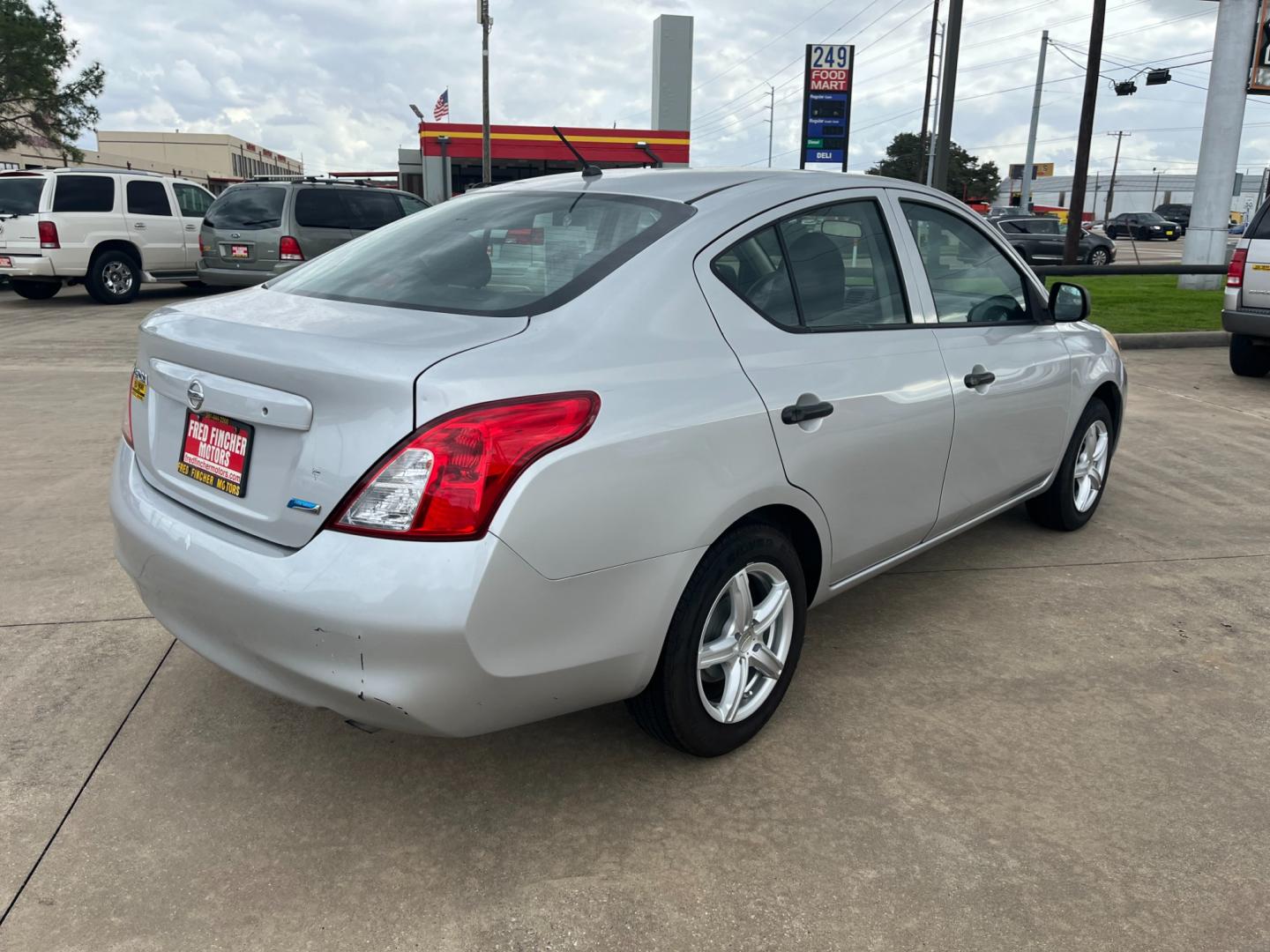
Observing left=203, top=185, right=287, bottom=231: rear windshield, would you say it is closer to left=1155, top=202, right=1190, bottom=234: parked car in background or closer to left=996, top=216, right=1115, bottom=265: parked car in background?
left=996, top=216, right=1115, bottom=265: parked car in background

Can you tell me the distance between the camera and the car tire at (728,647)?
262 centimetres

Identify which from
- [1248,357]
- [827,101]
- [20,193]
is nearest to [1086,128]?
[827,101]

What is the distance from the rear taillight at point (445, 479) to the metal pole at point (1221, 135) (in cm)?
1738

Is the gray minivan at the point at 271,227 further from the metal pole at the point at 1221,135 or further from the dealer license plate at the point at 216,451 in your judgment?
the metal pole at the point at 1221,135

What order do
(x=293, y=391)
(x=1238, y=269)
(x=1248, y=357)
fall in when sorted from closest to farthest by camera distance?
(x=293, y=391), (x=1238, y=269), (x=1248, y=357)

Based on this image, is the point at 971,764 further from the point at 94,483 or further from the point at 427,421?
the point at 94,483

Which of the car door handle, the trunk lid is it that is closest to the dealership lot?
the trunk lid

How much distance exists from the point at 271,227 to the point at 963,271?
11394 mm

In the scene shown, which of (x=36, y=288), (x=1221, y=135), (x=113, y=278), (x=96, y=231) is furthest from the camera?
(x=1221, y=135)

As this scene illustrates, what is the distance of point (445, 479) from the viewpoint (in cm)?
214

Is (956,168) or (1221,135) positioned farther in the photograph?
(956,168)

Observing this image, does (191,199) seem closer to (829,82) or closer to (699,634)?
(699,634)

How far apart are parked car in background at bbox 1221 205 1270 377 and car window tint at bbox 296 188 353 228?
10.3 m

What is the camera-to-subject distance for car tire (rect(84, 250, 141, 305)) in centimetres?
1490
